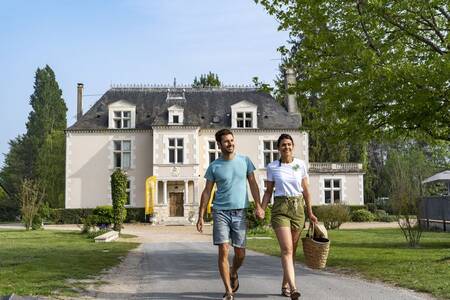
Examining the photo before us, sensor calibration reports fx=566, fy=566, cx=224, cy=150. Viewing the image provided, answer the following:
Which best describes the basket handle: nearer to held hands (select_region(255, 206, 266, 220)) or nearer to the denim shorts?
held hands (select_region(255, 206, 266, 220))

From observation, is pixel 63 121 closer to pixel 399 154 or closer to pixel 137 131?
pixel 137 131

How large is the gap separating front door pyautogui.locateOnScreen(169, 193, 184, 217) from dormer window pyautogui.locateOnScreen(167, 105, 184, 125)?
5283 millimetres

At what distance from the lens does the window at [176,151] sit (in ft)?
132

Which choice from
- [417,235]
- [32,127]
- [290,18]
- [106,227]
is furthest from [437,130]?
[32,127]

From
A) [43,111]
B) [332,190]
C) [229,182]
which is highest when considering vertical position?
[43,111]

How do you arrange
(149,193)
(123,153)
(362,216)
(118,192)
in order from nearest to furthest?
(118,192), (149,193), (362,216), (123,153)

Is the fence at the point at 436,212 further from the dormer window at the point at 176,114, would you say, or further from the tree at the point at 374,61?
the dormer window at the point at 176,114

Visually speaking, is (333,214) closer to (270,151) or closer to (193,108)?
(270,151)

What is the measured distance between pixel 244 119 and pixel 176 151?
5679 mm

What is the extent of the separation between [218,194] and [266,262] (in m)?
5.25

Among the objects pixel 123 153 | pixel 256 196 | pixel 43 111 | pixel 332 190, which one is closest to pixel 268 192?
pixel 256 196

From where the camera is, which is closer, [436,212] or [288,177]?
[288,177]

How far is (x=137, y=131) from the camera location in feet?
137

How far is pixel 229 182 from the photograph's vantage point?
661cm
